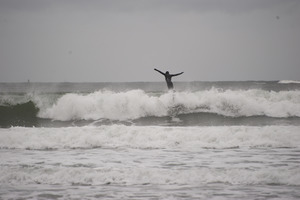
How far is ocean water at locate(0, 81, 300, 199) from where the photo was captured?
7320 mm

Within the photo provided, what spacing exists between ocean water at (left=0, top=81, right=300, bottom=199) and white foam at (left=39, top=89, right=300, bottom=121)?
0.06 m

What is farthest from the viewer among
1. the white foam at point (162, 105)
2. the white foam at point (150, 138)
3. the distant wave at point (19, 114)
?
the white foam at point (162, 105)

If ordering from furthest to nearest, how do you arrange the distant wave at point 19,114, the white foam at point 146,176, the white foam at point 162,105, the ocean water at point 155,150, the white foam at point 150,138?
1. the white foam at point 162,105
2. the distant wave at point 19,114
3. the white foam at point 150,138
4. the white foam at point 146,176
5. the ocean water at point 155,150

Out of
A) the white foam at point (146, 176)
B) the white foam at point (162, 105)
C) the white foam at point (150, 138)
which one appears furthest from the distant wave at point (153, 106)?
the white foam at point (146, 176)

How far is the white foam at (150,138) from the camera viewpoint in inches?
470

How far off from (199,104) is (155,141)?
9.99 meters

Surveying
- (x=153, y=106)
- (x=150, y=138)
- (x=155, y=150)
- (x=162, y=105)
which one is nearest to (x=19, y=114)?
(x=153, y=106)

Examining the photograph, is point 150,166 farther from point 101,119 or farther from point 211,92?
point 211,92

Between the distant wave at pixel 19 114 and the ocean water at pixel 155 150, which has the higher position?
the distant wave at pixel 19 114

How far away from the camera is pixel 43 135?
13039mm

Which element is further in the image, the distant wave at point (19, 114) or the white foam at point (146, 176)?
the distant wave at point (19, 114)

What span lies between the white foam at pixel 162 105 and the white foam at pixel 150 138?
719cm

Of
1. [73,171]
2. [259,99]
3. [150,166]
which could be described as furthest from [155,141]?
[259,99]

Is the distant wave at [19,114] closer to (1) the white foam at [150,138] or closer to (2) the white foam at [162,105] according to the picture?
(2) the white foam at [162,105]
